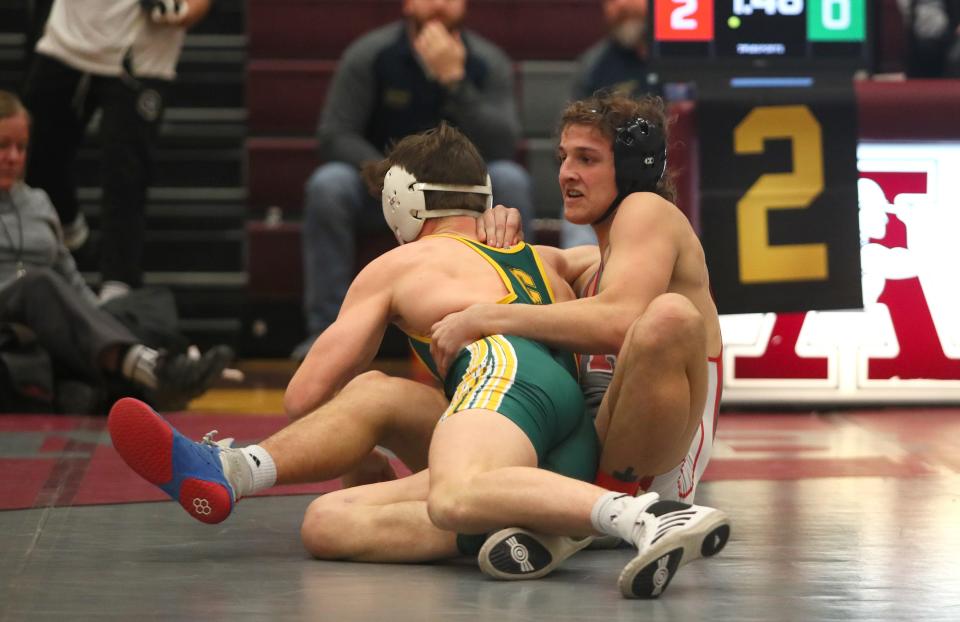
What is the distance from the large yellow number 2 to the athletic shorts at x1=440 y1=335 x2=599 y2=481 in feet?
8.19

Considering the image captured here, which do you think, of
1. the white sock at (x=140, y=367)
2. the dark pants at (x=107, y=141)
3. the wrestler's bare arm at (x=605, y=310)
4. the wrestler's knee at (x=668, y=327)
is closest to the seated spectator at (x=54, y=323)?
the white sock at (x=140, y=367)

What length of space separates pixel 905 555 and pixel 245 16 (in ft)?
19.6

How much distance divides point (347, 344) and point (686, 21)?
9.19 ft

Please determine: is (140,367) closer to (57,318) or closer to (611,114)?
(57,318)

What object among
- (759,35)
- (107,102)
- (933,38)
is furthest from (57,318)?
(933,38)

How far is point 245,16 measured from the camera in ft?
27.7

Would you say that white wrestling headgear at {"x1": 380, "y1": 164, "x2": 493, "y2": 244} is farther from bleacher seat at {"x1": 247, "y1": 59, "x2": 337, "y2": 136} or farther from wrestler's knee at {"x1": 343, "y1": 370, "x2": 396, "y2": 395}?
bleacher seat at {"x1": 247, "y1": 59, "x2": 337, "y2": 136}

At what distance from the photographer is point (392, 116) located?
270 inches

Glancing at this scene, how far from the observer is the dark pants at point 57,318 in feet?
18.1

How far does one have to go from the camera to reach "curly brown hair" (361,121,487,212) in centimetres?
355

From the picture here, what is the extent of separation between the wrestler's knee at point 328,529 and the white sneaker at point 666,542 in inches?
25.0

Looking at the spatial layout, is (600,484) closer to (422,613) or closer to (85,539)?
(422,613)

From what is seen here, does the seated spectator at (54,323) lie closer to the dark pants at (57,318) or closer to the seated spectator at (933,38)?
the dark pants at (57,318)

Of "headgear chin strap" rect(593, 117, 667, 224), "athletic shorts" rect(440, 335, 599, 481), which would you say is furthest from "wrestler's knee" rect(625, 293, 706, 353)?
"headgear chin strap" rect(593, 117, 667, 224)
